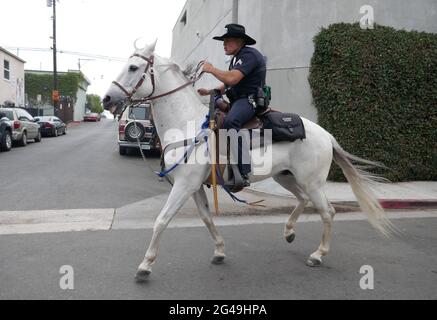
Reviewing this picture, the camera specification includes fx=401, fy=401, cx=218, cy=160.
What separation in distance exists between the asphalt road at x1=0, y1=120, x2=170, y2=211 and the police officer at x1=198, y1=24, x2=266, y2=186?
14.6 feet

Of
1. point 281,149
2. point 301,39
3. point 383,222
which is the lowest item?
point 383,222

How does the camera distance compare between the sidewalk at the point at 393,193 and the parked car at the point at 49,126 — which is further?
the parked car at the point at 49,126

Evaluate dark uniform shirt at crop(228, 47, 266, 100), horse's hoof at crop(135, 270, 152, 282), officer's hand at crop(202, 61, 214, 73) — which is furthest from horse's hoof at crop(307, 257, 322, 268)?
officer's hand at crop(202, 61, 214, 73)

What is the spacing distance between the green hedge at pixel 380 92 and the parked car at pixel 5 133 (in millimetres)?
12870

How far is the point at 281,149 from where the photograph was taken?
4.75 meters

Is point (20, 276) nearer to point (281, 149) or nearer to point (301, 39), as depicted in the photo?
point (281, 149)

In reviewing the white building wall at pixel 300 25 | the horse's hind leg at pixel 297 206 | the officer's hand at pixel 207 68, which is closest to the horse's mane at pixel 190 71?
the officer's hand at pixel 207 68

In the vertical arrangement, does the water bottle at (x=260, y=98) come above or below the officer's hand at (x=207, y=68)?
below

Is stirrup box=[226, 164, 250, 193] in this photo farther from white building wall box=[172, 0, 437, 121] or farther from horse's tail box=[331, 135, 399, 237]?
white building wall box=[172, 0, 437, 121]

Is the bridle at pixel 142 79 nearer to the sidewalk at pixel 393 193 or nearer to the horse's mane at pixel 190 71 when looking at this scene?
the horse's mane at pixel 190 71

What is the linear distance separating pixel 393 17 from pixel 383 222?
8351 mm

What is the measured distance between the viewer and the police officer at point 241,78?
4328mm
